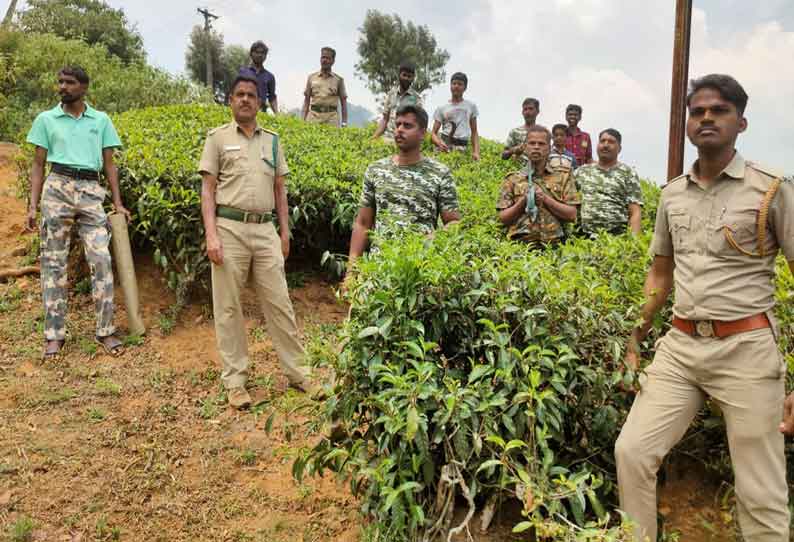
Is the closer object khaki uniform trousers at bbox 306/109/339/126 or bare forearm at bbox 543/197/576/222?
bare forearm at bbox 543/197/576/222

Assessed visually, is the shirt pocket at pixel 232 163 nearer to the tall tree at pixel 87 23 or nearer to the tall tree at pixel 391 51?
the tall tree at pixel 87 23

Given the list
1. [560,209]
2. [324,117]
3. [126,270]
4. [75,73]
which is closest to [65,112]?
[75,73]

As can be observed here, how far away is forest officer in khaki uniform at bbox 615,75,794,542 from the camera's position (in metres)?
2.41

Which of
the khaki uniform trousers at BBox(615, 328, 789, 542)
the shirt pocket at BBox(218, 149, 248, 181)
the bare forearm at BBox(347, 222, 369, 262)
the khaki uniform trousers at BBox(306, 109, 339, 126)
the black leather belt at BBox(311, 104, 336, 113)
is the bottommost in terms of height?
the khaki uniform trousers at BBox(615, 328, 789, 542)

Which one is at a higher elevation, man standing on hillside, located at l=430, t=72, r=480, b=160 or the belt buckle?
man standing on hillside, located at l=430, t=72, r=480, b=160

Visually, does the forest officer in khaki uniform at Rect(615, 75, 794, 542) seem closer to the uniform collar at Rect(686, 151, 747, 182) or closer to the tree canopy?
the uniform collar at Rect(686, 151, 747, 182)

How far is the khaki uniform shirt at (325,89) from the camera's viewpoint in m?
9.42

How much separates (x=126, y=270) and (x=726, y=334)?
14.3 ft

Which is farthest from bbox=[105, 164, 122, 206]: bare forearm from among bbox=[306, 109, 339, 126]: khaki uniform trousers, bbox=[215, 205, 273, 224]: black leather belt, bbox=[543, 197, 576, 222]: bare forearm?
bbox=[306, 109, 339, 126]: khaki uniform trousers

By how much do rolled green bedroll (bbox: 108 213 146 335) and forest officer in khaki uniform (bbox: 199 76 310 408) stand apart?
3.89ft

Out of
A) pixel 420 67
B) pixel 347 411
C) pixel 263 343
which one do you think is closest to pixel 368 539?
pixel 347 411

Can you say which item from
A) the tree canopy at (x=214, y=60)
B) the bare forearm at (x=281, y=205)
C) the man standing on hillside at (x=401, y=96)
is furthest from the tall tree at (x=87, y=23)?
the bare forearm at (x=281, y=205)

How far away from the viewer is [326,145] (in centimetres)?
725

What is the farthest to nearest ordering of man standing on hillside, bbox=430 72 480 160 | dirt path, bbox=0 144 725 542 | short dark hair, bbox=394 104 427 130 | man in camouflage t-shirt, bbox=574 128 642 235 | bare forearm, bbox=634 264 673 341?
man standing on hillside, bbox=430 72 480 160 → man in camouflage t-shirt, bbox=574 128 642 235 → short dark hair, bbox=394 104 427 130 → dirt path, bbox=0 144 725 542 → bare forearm, bbox=634 264 673 341
